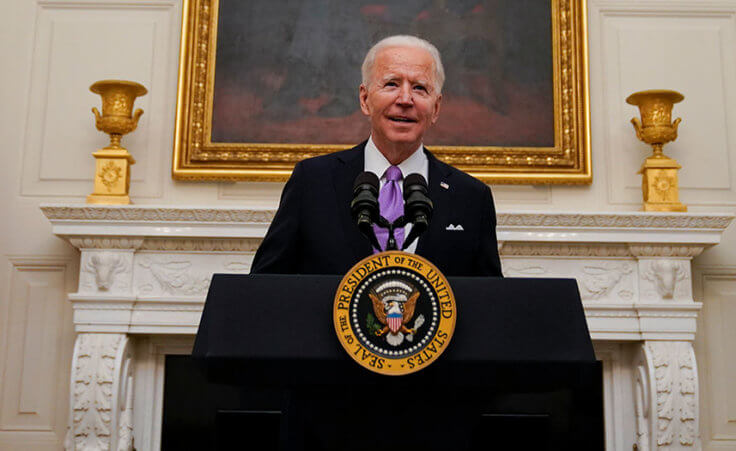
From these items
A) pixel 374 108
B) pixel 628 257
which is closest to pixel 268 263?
pixel 374 108

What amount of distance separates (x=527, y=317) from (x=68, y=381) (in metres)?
3.42

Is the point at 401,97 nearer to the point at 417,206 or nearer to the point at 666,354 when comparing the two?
the point at 417,206

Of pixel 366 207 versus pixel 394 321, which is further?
pixel 366 207

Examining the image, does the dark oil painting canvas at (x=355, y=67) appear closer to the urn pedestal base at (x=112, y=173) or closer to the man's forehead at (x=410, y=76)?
the urn pedestal base at (x=112, y=173)

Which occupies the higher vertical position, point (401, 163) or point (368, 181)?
point (401, 163)

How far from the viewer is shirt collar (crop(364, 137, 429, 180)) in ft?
5.48

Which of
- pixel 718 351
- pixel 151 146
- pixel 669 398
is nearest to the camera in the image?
pixel 669 398

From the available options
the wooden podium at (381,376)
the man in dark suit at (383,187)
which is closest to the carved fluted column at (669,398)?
the man in dark suit at (383,187)

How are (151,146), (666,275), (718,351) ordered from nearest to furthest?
1. (666,275)
2. (718,351)
3. (151,146)

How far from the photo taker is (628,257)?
148 inches

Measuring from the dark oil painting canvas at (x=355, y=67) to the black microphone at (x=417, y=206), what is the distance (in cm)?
285

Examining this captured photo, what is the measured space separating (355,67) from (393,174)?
2651 mm

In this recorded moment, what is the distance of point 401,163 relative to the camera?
65.9 inches

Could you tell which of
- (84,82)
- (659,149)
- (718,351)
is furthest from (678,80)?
(84,82)
